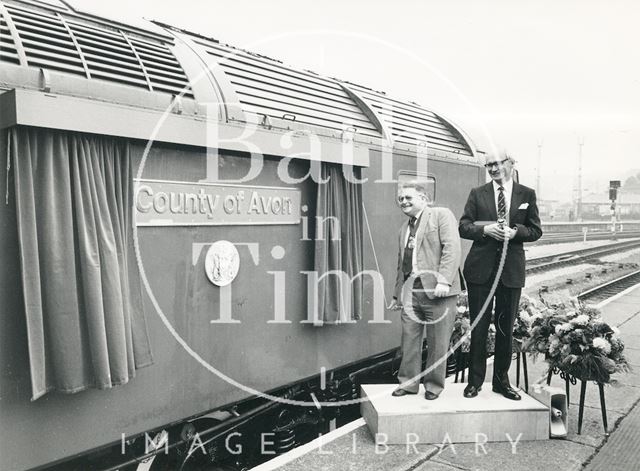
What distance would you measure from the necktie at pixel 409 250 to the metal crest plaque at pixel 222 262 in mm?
1323

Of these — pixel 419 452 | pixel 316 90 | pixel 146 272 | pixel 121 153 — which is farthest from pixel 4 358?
pixel 316 90

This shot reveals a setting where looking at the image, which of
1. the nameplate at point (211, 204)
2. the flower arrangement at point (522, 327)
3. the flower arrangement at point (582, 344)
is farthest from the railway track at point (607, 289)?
the nameplate at point (211, 204)

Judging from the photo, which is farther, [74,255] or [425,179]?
[425,179]

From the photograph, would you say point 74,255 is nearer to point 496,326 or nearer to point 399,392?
point 399,392

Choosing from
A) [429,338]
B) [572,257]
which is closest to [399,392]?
[429,338]

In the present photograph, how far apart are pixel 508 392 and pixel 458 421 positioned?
1.71 feet

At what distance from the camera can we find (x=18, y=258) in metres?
3.13

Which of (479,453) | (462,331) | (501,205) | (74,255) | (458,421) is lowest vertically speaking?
(479,453)

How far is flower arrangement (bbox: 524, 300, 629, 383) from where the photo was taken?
4.50 m

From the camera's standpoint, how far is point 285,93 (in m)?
5.27

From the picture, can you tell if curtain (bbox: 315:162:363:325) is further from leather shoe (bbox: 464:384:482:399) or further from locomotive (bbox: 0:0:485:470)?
leather shoe (bbox: 464:384:482:399)

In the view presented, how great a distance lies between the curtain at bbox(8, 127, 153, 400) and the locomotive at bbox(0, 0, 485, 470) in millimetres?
11

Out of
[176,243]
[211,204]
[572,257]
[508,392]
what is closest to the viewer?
[176,243]

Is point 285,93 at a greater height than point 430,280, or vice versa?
point 285,93
